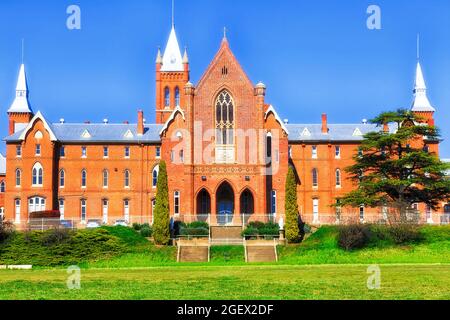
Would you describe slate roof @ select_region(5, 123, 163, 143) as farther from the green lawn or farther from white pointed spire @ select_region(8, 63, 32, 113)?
the green lawn

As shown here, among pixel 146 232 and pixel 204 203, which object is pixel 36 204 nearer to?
pixel 204 203

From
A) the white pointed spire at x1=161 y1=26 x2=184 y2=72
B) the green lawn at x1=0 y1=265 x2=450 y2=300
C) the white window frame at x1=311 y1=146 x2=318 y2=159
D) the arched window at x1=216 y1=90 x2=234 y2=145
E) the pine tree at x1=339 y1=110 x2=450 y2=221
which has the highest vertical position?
the white pointed spire at x1=161 y1=26 x2=184 y2=72

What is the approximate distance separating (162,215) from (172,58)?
48.6 metres

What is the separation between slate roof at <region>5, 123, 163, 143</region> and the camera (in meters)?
77.6

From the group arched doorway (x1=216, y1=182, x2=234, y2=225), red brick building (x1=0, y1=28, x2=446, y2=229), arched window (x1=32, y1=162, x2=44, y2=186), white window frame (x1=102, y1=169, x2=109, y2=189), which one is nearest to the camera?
red brick building (x1=0, y1=28, x2=446, y2=229)

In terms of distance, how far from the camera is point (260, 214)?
208 ft

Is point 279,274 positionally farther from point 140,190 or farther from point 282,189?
point 140,190

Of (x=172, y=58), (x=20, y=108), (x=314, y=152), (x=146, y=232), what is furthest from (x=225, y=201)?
(x=172, y=58)

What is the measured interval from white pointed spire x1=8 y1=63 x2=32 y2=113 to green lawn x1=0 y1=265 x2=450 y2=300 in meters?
55.6

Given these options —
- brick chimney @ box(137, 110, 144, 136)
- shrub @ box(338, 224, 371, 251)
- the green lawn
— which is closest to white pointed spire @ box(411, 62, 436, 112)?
brick chimney @ box(137, 110, 144, 136)

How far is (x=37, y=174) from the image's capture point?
74.8 meters

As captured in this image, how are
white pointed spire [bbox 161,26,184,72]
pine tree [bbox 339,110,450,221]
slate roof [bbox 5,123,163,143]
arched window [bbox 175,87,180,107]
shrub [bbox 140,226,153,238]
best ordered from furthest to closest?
white pointed spire [bbox 161,26,184,72], arched window [bbox 175,87,180,107], slate roof [bbox 5,123,163,143], pine tree [bbox 339,110,450,221], shrub [bbox 140,226,153,238]
